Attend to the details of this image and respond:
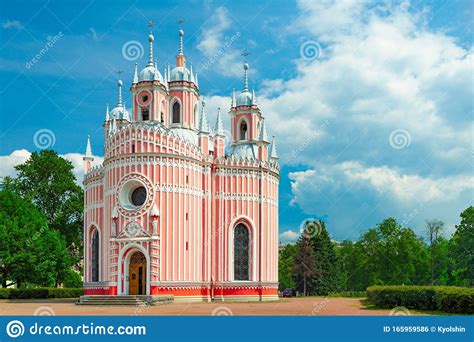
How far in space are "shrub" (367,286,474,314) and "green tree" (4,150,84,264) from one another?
134 feet

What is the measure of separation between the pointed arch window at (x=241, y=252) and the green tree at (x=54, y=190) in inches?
990

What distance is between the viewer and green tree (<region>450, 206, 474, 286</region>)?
2474 inches

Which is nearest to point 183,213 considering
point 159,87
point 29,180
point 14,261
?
point 159,87

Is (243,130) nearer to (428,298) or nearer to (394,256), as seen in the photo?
(428,298)

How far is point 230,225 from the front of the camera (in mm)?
47969

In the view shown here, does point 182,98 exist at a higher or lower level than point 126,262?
higher

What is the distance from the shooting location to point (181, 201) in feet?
146

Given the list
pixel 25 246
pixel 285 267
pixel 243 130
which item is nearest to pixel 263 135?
pixel 243 130

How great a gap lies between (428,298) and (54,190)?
47.0m

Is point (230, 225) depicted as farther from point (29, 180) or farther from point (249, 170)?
point (29, 180)

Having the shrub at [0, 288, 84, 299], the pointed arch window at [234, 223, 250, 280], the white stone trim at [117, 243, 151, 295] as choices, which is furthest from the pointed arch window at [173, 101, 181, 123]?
the shrub at [0, 288, 84, 299]

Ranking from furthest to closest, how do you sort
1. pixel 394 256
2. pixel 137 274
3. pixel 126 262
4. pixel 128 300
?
pixel 394 256 < pixel 137 274 < pixel 126 262 < pixel 128 300

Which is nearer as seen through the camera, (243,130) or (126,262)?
(126,262)

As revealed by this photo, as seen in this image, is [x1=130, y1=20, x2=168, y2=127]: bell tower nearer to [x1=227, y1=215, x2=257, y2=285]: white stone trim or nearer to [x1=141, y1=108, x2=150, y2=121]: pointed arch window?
[x1=141, y1=108, x2=150, y2=121]: pointed arch window
